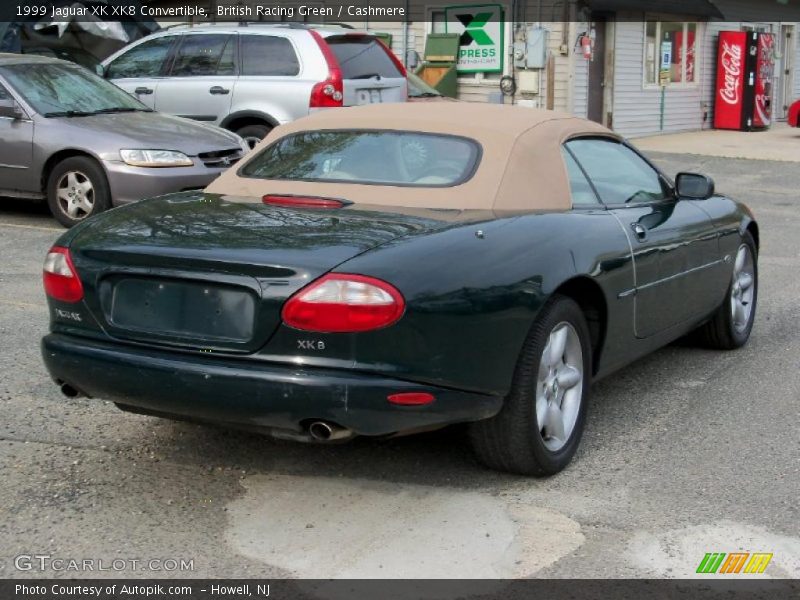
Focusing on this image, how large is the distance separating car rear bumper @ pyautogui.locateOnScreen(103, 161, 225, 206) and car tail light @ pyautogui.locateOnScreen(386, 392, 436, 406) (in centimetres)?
608

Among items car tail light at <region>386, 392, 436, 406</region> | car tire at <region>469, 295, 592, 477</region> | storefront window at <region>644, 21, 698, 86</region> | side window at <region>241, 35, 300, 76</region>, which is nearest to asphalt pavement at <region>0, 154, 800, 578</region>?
car tire at <region>469, 295, 592, 477</region>

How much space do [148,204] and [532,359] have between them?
173cm

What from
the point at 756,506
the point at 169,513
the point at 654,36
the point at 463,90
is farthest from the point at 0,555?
the point at 654,36

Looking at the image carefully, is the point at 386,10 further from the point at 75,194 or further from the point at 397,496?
the point at 397,496

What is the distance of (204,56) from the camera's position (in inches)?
503

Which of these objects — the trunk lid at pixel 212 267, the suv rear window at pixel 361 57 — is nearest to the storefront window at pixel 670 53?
the suv rear window at pixel 361 57

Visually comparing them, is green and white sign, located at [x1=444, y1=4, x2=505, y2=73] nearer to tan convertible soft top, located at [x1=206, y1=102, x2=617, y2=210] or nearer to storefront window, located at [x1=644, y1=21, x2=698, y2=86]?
storefront window, located at [x1=644, y1=21, x2=698, y2=86]

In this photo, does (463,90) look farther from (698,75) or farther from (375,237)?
(375,237)

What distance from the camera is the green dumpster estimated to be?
20.3 metres

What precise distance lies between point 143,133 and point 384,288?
6.67 m

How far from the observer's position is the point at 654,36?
2188cm

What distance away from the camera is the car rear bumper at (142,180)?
Result: 952 centimetres

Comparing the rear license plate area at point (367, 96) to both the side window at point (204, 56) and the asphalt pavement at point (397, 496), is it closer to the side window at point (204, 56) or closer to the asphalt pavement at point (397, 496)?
the side window at point (204, 56)

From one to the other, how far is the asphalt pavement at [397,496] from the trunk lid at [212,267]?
25.7 inches
